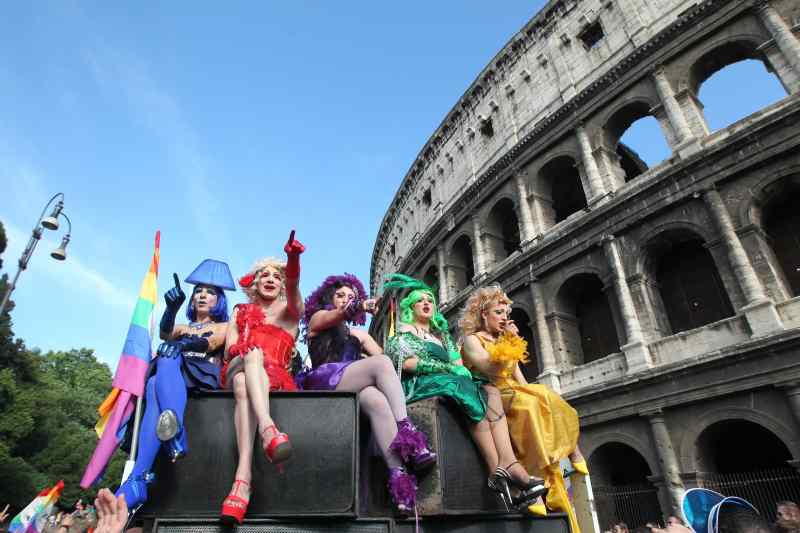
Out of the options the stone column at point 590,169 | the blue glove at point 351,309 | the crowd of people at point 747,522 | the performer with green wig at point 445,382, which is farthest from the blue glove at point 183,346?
the stone column at point 590,169

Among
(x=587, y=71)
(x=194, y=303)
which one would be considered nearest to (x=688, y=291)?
(x=587, y=71)

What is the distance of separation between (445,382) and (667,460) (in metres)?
9.38

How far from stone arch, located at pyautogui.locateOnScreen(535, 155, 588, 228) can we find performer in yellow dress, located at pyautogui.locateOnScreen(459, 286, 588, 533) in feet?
39.3

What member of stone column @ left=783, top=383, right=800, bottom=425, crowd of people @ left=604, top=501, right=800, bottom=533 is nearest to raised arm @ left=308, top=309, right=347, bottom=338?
crowd of people @ left=604, top=501, right=800, bottom=533

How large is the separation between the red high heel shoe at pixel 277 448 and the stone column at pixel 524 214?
13.1m

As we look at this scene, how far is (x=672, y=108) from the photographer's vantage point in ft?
39.4

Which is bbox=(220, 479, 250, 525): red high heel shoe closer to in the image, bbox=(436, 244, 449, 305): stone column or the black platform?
the black platform

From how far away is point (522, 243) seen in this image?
14.5m

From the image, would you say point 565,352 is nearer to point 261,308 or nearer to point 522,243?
point 522,243

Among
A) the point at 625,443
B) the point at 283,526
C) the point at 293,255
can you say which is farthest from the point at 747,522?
the point at 625,443

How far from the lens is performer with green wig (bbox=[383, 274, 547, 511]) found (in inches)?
103

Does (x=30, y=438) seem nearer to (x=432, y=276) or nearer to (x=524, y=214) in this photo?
(x=432, y=276)

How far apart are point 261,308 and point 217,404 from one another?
36.6 inches

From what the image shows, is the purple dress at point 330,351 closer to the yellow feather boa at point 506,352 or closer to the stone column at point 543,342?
the yellow feather boa at point 506,352
